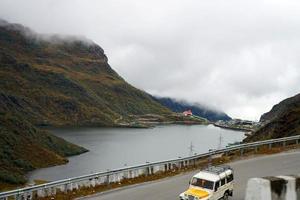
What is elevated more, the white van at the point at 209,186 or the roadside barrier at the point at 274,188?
the roadside barrier at the point at 274,188

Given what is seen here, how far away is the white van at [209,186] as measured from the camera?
19.4m

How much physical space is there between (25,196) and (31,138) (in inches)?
6421

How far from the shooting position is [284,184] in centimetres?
754

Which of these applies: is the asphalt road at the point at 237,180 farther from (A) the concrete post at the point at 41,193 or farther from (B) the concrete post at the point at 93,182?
(A) the concrete post at the point at 41,193

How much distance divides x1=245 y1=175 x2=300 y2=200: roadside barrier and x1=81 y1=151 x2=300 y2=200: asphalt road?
1474 centimetres

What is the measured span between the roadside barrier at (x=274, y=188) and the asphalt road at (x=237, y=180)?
14.7 metres

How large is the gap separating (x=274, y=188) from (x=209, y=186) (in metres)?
12.6

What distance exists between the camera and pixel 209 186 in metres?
19.8

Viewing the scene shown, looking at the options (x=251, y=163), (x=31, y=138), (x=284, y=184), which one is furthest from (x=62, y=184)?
(x=31, y=138)

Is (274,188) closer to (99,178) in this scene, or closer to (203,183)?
(203,183)

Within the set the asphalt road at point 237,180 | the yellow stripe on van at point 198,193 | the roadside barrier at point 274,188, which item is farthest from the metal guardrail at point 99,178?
the roadside barrier at point 274,188

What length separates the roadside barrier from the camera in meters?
7.34

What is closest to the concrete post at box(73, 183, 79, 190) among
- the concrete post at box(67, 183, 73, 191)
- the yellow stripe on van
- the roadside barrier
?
the concrete post at box(67, 183, 73, 191)

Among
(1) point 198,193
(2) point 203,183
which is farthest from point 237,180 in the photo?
(1) point 198,193
